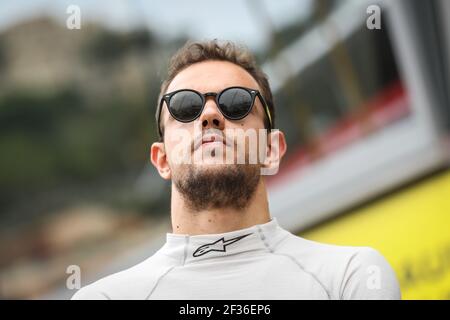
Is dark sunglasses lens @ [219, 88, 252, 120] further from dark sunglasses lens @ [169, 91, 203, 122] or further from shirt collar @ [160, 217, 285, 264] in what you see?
shirt collar @ [160, 217, 285, 264]

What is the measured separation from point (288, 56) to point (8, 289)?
7.54 ft

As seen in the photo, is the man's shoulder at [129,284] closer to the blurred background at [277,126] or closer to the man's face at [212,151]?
the man's face at [212,151]

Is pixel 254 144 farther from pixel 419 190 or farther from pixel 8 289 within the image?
pixel 8 289

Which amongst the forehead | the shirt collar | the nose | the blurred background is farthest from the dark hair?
the blurred background

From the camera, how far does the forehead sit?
1710 mm

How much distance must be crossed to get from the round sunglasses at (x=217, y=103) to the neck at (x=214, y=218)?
0.18 meters

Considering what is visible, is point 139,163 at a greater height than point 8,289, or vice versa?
point 139,163

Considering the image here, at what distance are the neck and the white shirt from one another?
0.02m

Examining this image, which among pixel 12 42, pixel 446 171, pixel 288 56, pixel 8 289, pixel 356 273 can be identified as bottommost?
pixel 8 289

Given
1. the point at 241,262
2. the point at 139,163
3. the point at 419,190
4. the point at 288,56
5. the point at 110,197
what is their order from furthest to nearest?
1. the point at 110,197
2. the point at 139,163
3. the point at 288,56
4. the point at 419,190
5. the point at 241,262

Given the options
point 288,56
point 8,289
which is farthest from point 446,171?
point 8,289

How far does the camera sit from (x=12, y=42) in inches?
186

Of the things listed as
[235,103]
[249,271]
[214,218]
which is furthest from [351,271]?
[235,103]

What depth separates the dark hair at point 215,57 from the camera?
178cm
